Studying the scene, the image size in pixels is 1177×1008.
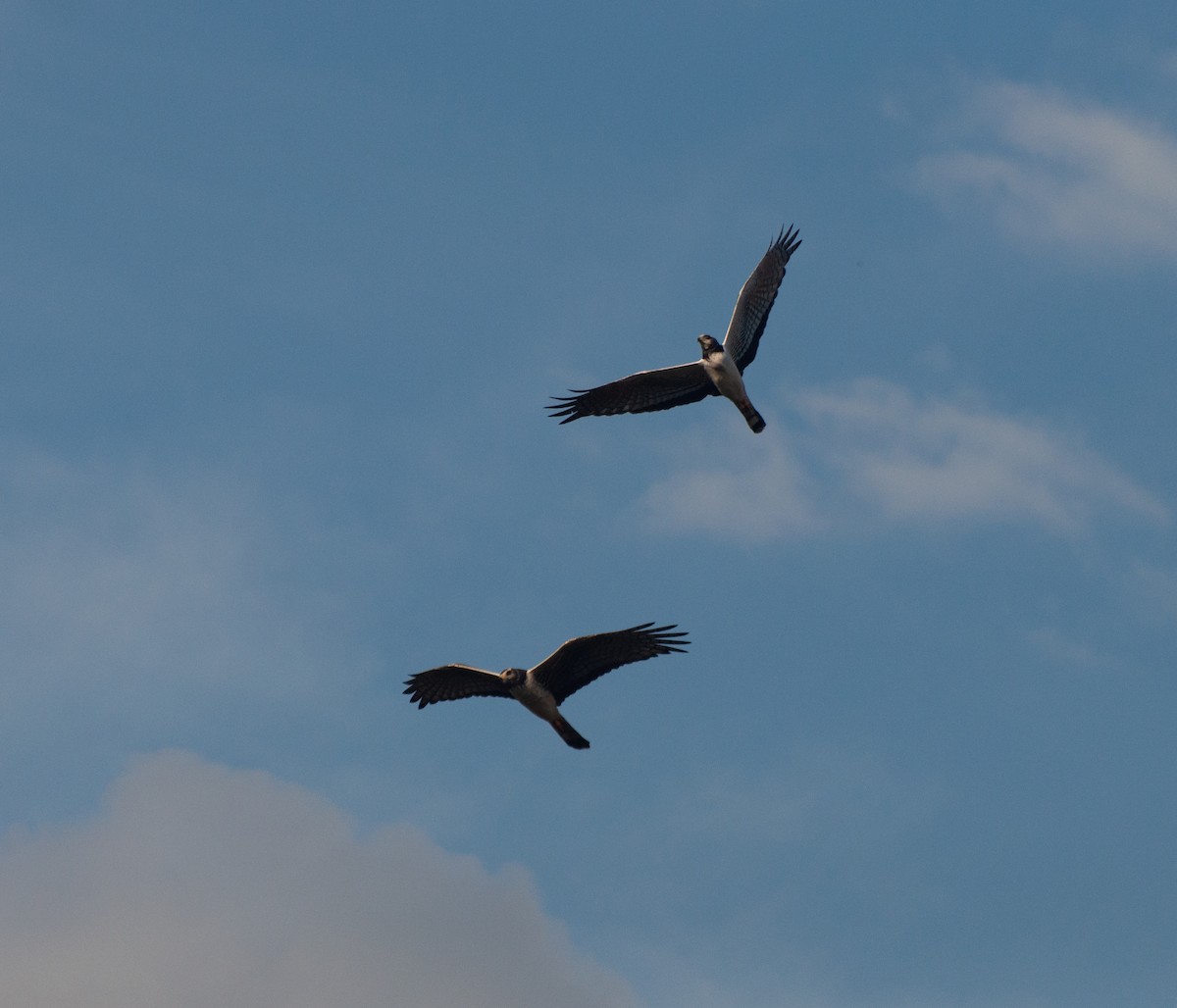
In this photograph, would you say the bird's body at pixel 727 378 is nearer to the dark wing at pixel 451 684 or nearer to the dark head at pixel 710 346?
the dark head at pixel 710 346

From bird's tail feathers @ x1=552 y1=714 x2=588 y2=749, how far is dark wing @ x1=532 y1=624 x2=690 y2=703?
37cm

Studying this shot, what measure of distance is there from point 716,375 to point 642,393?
1544mm

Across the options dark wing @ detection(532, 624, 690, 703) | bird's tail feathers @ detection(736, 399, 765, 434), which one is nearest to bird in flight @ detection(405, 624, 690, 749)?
dark wing @ detection(532, 624, 690, 703)

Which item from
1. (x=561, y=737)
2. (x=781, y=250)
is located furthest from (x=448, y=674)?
(x=781, y=250)

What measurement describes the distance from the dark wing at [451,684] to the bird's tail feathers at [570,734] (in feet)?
3.02

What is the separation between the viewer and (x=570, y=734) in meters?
27.1

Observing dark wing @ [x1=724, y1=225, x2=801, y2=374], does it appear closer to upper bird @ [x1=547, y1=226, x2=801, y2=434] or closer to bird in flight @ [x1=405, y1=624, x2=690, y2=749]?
upper bird @ [x1=547, y1=226, x2=801, y2=434]

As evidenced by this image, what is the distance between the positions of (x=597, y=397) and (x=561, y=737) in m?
6.04

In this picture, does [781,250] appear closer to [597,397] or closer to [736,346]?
[736,346]

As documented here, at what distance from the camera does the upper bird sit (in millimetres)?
28859

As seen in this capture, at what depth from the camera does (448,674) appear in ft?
90.7

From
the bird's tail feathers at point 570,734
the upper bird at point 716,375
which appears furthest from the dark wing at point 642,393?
the bird's tail feathers at point 570,734

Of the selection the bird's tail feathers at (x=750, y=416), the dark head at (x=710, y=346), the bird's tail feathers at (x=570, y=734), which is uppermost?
the dark head at (x=710, y=346)

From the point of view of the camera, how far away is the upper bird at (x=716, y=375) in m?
28.9
